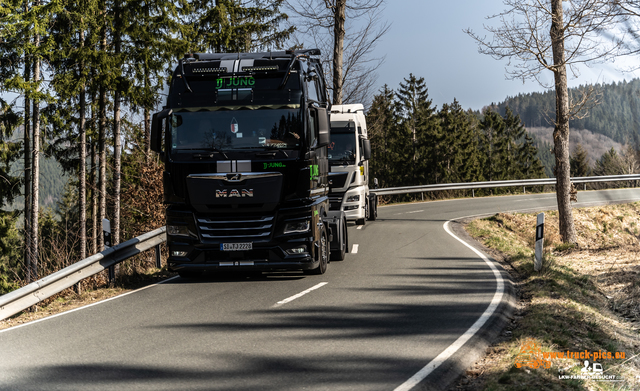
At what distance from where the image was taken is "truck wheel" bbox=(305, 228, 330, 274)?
10.3m

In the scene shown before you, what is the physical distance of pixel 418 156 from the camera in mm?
63719

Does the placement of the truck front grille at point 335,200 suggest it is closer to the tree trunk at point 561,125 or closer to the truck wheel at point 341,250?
the truck wheel at point 341,250

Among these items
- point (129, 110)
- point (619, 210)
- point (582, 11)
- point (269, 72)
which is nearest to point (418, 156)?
point (619, 210)

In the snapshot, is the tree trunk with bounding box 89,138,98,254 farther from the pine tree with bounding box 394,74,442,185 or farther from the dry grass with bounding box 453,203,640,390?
the pine tree with bounding box 394,74,442,185

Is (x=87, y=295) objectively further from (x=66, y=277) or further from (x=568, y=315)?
(x=568, y=315)

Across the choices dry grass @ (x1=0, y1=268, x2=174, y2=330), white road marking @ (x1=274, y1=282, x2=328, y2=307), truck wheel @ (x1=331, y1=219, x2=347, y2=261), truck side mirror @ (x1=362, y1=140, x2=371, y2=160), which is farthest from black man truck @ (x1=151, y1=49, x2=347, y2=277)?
truck side mirror @ (x1=362, y1=140, x2=371, y2=160)

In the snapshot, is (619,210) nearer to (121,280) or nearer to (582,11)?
(582,11)

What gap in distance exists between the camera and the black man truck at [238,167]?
30.2 feet

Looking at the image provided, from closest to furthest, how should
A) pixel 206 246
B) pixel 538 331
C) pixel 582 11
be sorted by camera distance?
pixel 538 331 → pixel 206 246 → pixel 582 11

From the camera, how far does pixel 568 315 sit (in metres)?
7.59

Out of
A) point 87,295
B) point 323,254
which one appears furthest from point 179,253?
point 323,254

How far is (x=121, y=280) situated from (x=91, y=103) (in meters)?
15.8

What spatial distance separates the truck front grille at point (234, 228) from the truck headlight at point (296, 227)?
0.33 metres

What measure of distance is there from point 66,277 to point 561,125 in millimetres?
13857
